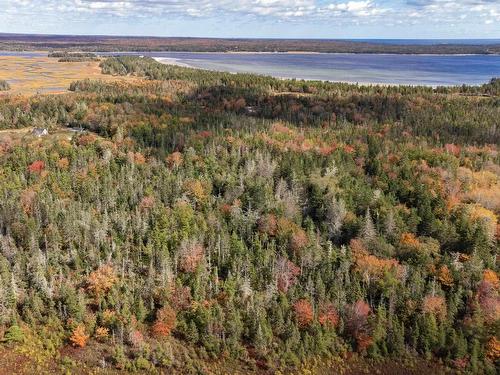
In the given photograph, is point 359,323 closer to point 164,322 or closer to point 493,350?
point 493,350

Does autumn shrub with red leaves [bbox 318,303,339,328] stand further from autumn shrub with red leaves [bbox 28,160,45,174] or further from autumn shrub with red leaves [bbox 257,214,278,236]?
autumn shrub with red leaves [bbox 28,160,45,174]

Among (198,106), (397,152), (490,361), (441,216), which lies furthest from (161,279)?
(198,106)

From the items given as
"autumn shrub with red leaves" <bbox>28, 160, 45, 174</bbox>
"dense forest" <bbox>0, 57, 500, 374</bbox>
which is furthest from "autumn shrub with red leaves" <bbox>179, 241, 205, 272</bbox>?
"autumn shrub with red leaves" <bbox>28, 160, 45, 174</bbox>

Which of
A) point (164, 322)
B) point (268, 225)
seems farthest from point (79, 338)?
point (268, 225)

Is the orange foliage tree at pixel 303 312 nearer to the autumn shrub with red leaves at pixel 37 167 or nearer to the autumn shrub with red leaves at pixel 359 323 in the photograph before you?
the autumn shrub with red leaves at pixel 359 323

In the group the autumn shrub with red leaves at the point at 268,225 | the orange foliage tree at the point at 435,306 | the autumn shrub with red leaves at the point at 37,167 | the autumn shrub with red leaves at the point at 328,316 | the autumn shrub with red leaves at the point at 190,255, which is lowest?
the autumn shrub with red leaves at the point at 328,316

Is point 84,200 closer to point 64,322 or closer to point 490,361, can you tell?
point 64,322

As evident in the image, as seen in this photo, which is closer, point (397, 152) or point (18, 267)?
point (18, 267)

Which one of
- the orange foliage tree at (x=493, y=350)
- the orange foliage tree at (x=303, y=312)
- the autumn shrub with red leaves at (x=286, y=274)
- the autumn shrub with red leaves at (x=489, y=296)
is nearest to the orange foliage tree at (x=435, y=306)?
the autumn shrub with red leaves at (x=489, y=296)
